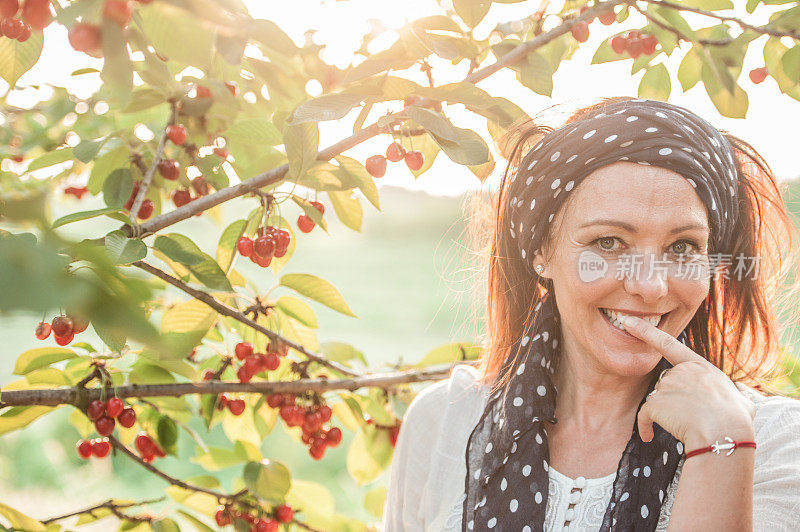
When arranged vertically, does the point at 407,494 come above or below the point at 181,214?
below

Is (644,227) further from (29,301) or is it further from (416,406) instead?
(29,301)

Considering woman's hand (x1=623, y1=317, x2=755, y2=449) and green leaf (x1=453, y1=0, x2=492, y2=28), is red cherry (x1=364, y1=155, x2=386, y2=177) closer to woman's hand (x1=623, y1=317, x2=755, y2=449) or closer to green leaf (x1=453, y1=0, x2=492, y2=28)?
green leaf (x1=453, y1=0, x2=492, y2=28)

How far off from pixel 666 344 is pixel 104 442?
3.71 feet

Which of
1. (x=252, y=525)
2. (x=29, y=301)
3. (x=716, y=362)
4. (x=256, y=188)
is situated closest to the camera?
(x=29, y=301)

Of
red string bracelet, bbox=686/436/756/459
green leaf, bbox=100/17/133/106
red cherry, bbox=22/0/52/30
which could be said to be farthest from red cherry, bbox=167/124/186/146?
red string bracelet, bbox=686/436/756/459

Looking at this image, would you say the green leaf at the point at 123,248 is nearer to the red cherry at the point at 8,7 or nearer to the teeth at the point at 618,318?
the red cherry at the point at 8,7

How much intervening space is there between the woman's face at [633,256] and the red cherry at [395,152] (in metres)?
0.33

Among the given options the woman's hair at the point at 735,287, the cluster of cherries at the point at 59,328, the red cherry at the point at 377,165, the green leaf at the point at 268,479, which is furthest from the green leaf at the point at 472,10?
the green leaf at the point at 268,479

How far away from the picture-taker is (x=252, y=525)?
5.04ft

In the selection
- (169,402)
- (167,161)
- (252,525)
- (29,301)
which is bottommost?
(252,525)

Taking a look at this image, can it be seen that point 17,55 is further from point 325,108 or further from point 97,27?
point 97,27

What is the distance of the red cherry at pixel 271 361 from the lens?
58.6 inches

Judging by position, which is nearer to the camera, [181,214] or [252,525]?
[181,214]

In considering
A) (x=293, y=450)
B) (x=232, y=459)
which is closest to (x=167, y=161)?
(x=232, y=459)
